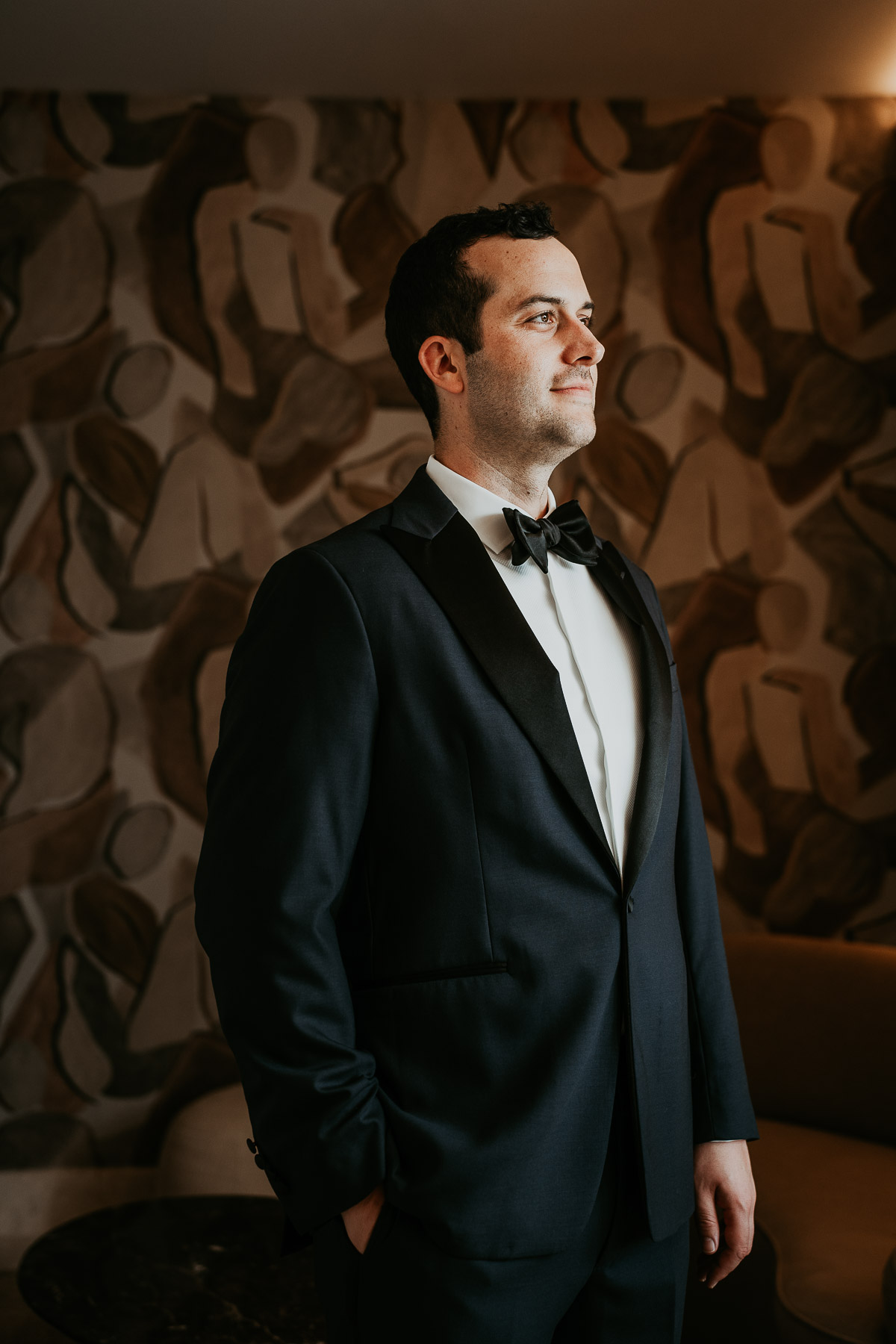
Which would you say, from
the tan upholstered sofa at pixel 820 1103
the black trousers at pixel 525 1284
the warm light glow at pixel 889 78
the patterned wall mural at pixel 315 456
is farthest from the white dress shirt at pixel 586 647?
the warm light glow at pixel 889 78

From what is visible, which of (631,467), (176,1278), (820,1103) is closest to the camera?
(176,1278)

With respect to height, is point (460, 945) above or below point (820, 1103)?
above

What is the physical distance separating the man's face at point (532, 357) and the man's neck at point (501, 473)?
0.07ft

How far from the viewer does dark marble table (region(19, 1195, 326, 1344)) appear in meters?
1.67

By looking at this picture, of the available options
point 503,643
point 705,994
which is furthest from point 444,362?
point 705,994

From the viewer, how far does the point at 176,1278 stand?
1.83 meters

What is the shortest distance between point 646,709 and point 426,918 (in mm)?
385

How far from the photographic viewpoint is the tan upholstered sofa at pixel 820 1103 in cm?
178

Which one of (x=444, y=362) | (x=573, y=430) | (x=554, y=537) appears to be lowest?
(x=554, y=537)

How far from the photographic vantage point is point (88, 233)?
271cm

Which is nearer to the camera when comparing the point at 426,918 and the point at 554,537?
the point at 426,918

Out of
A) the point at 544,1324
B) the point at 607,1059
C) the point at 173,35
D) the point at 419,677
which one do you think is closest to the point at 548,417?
the point at 419,677

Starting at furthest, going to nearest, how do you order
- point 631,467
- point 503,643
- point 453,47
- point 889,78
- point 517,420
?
point 631,467 < point 889,78 < point 453,47 < point 517,420 < point 503,643

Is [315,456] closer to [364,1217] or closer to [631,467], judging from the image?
[631,467]
